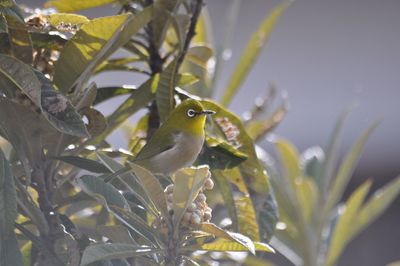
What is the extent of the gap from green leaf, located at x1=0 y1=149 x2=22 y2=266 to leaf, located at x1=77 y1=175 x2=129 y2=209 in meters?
0.12

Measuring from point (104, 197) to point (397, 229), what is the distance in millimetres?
4918

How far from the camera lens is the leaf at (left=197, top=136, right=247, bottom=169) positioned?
188cm

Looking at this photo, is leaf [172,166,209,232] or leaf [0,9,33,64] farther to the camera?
leaf [0,9,33,64]

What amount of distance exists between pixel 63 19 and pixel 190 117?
0.53 metres

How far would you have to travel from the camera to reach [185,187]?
1483mm

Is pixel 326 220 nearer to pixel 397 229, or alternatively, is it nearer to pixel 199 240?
pixel 199 240

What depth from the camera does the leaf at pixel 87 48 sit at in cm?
171

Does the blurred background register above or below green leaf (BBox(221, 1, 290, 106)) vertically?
below

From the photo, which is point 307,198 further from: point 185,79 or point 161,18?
point 161,18

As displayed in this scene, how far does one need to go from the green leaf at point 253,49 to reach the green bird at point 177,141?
2.27 feet

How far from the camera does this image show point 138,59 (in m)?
2.06

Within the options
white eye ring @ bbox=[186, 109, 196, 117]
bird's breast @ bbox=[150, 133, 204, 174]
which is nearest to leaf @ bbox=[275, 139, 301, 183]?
white eye ring @ bbox=[186, 109, 196, 117]

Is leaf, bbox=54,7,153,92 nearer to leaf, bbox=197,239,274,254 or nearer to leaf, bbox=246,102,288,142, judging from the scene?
leaf, bbox=197,239,274,254

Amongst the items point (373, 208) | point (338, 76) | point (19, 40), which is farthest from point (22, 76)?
point (338, 76)
